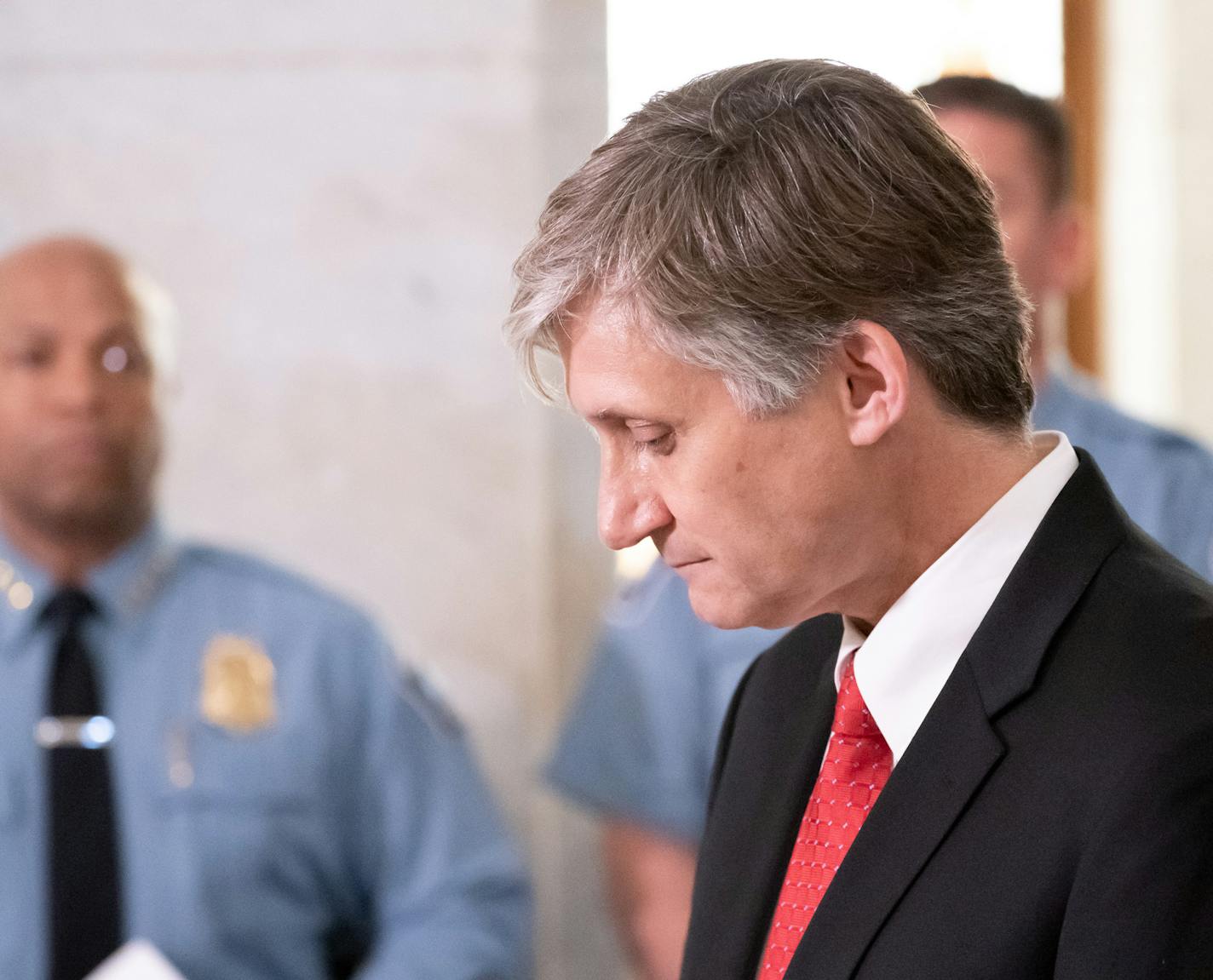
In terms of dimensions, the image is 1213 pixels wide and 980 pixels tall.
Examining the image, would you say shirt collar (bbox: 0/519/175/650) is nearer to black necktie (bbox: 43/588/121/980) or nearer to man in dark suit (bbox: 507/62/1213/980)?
black necktie (bbox: 43/588/121/980)

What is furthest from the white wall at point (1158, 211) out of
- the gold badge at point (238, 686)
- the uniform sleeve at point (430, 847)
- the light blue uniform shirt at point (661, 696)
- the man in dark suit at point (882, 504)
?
the man in dark suit at point (882, 504)

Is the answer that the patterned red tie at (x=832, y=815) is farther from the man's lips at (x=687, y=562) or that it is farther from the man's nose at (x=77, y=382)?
the man's nose at (x=77, y=382)

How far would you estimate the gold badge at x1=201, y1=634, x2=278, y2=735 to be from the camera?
2.24 m

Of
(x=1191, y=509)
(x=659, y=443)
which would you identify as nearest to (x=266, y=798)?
(x=1191, y=509)

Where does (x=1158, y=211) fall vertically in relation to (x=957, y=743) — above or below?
above

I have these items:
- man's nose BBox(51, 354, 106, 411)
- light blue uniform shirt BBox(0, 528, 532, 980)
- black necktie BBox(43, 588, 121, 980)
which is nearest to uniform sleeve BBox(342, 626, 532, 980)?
light blue uniform shirt BBox(0, 528, 532, 980)

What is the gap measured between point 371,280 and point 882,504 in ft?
5.85

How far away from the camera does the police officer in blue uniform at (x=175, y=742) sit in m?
2.12

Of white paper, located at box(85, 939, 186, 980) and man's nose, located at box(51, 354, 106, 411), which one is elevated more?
man's nose, located at box(51, 354, 106, 411)

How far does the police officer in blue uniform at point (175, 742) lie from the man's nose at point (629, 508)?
50.3 inches

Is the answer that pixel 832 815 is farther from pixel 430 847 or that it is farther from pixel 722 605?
pixel 430 847

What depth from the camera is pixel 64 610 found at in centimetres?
222

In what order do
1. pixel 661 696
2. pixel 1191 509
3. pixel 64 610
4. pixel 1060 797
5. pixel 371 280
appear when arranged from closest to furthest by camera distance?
pixel 1060 797, pixel 1191 509, pixel 64 610, pixel 661 696, pixel 371 280

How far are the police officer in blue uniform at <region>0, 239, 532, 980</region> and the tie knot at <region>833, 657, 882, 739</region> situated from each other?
1256 millimetres
